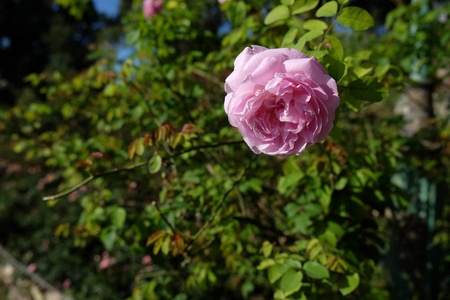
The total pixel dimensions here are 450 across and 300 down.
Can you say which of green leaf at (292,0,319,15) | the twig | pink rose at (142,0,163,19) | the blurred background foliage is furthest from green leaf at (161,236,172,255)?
the twig

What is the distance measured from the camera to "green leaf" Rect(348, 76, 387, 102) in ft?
2.36

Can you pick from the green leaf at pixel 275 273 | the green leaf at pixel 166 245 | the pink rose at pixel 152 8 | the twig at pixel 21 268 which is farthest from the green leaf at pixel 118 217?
the twig at pixel 21 268

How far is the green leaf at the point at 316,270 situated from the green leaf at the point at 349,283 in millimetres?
130

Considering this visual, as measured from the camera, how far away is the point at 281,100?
26.0 inches

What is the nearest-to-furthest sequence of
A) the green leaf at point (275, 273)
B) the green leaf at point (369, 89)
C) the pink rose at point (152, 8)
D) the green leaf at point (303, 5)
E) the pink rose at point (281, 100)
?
the pink rose at point (281, 100) < the green leaf at point (369, 89) < the green leaf at point (303, 5) < the green leaf at point (275, 273) < the pink rose at point (152, 8)

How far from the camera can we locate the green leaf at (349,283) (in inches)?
39.2

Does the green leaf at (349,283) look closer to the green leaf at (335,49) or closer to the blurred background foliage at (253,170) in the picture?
the blurred background foliage at (253,170)

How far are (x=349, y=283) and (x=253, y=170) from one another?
835 mm

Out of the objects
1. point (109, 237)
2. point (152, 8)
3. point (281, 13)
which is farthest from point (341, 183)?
point (152, 8)

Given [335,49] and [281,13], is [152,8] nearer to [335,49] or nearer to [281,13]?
[281,13]

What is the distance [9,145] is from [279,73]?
9.62 metres

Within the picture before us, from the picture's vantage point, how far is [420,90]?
2.77 m

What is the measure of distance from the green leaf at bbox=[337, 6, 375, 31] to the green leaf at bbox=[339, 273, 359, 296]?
748mm

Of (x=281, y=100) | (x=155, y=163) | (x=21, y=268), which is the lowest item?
(x=21, y=268)
